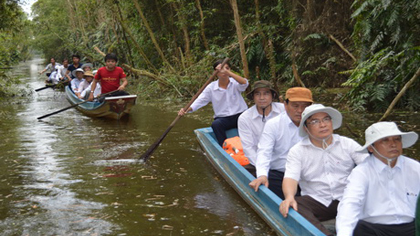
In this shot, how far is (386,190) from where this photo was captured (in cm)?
299

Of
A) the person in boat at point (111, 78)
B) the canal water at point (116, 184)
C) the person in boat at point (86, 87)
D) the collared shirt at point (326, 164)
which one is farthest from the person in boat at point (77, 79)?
the collared shirt at point (326, 164)

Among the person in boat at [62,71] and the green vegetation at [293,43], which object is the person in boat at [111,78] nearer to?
the green vegetation at [293,43]

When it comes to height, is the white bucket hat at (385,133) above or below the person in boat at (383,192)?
above

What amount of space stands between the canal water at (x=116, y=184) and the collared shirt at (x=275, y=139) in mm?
665

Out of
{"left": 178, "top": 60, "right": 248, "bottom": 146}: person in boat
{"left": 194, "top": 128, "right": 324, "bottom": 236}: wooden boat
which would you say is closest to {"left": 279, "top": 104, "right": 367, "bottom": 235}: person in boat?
{"left": 194, "top": 128, "right": 324, "bottom": 236}: wooden boat

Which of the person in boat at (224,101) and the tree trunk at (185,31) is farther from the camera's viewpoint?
the tree trunk at (185,31)

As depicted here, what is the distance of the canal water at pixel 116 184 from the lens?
14.8 feet

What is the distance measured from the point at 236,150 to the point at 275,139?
1449 mm

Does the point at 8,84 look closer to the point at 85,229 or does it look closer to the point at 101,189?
the point at 101,189

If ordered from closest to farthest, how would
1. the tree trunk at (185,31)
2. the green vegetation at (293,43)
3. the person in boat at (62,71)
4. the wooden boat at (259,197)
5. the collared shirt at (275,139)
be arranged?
the wooden boat at (259,197) < the collared shirt at (275,139) < the green vegetation at (293,43) < the tree trunk at (185,31) < the person in boat at (62,71)

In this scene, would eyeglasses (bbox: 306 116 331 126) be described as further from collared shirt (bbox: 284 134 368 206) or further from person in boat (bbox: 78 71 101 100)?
person in boat (bbox: 78 71 101 100)

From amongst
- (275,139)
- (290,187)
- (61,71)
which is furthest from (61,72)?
(290,187)

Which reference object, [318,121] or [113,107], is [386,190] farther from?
[113,107]

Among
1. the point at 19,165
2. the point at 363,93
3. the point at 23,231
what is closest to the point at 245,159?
the point at 23,231
